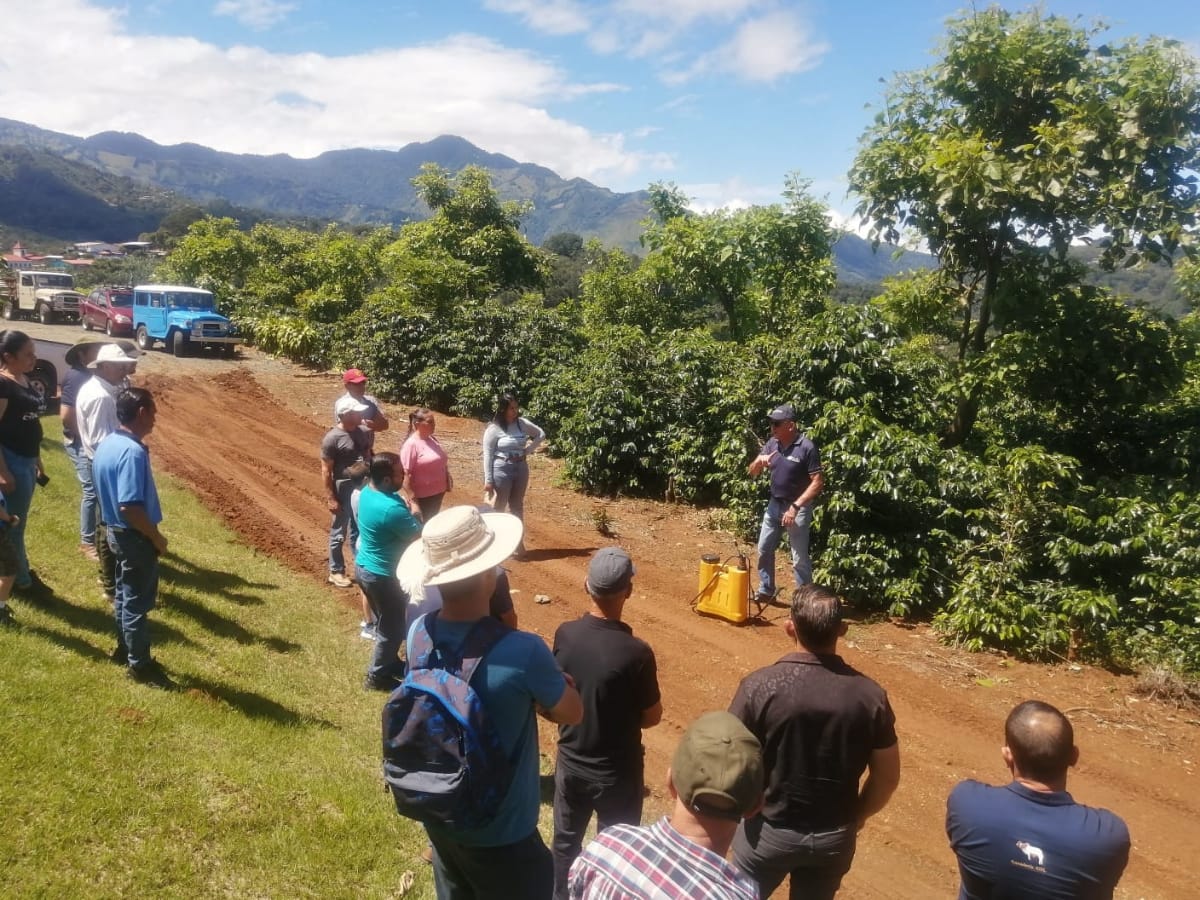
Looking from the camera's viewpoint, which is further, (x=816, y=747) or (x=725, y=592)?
(x=725, y=592)

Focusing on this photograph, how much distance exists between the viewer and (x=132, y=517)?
14.5ft

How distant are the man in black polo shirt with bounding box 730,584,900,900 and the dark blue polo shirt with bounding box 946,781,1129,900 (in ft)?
1.11

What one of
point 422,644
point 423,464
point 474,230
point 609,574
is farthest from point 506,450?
point 474,230

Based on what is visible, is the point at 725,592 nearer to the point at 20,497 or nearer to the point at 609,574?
the point at 609,574

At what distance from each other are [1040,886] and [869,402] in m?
7.37

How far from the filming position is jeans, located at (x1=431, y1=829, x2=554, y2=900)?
8.07ft

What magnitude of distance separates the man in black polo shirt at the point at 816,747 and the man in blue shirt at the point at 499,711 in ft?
2.36

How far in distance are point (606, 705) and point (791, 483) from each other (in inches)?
182

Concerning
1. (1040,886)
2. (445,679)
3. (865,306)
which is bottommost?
(1040,886)

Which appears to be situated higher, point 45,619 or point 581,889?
point 581,889

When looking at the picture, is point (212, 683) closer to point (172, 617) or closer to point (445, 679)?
point (172, 617)

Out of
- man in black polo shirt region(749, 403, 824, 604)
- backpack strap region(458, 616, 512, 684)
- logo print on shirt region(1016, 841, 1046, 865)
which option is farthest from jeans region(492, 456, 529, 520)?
logo print on shirt region(1016, 841, 1046, 865)

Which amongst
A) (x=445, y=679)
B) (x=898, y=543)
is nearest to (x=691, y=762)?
(x=445, y=679)

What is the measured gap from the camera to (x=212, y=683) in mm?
5098
